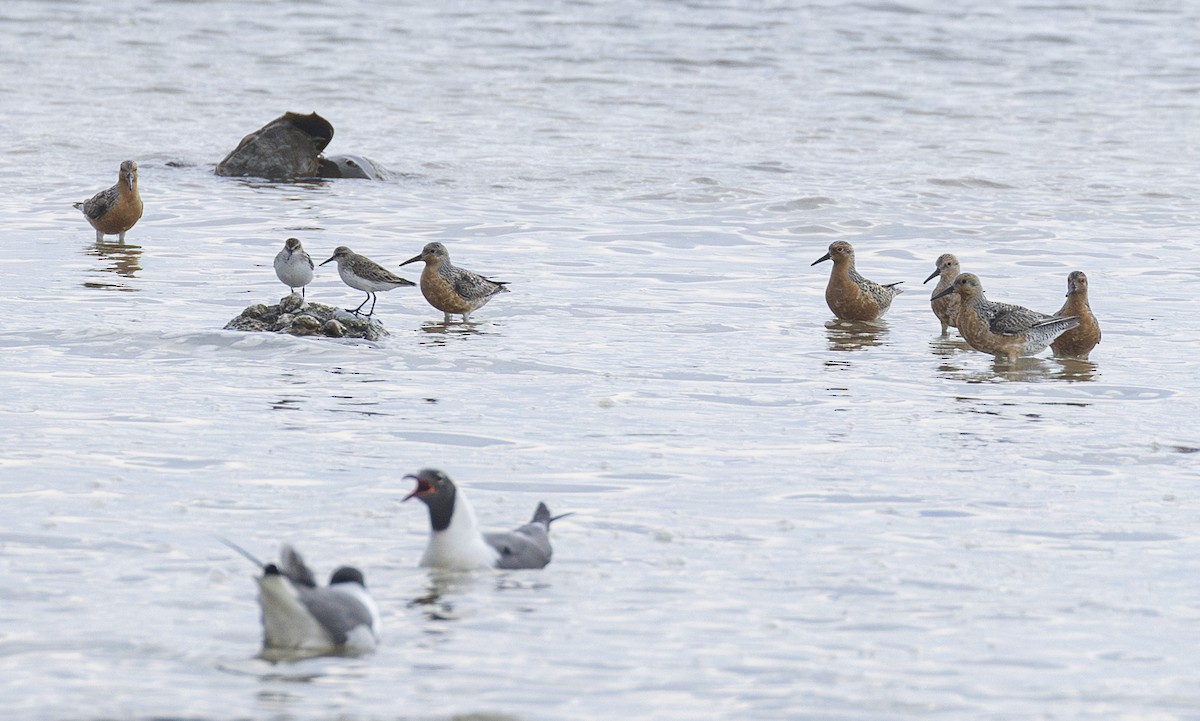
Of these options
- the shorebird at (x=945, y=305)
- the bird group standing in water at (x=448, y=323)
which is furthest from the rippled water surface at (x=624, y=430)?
the shorebird at (x=945, y=305)

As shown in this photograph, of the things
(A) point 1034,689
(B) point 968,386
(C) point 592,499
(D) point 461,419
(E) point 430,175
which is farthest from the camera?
(E) point 430,175

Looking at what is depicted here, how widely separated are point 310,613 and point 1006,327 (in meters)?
7.97

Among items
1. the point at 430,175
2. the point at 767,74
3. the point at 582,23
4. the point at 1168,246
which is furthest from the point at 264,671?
the point at 582,23

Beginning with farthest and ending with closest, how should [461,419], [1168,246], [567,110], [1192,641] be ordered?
[567,110], [1168,246], [461,419], [1192,641]

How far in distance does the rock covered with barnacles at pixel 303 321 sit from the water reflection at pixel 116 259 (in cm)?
231

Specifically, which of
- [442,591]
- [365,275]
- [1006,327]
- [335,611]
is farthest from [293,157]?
[335,611]

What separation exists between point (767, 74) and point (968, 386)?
69.8ft

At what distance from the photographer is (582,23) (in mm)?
38938

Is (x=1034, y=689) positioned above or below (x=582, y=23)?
below

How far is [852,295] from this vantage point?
14.9 meters

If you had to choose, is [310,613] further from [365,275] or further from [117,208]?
[117,208]

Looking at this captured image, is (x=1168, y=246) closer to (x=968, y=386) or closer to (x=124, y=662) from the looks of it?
(x=968, y=386)

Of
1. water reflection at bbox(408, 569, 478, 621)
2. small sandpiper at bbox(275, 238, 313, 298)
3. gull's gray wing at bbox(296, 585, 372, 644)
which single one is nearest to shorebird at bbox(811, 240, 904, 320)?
small sandpiper at bbox(275, 238, 313, 298)

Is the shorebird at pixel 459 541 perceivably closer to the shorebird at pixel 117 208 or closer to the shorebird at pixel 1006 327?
the shorebird at pixel 1006 327
